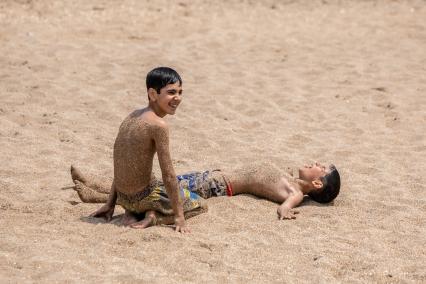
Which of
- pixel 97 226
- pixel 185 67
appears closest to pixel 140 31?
pixel 185 67

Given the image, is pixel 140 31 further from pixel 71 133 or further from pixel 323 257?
pixel 323 257

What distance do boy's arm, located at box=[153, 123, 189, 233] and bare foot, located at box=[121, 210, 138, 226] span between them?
1.02 ft

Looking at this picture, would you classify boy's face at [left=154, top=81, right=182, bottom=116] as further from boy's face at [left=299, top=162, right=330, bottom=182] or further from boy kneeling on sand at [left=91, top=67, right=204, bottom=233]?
boy's face at [left=299, top=162, right=330, bottom=182]

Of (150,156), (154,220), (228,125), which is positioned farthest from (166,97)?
(228,125)

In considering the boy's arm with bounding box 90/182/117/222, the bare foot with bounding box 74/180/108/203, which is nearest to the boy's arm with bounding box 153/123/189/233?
the boy's arm with bounding box 90/182/117/222

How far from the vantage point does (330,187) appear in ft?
17.1

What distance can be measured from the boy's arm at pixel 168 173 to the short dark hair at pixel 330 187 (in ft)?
4.12

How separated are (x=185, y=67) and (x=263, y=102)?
4.86ft

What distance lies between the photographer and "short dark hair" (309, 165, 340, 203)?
520cm

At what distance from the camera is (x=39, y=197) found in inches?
203

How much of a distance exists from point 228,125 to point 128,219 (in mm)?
2767

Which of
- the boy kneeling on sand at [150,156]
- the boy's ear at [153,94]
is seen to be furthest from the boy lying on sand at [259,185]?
the boy's ear at [153,94]

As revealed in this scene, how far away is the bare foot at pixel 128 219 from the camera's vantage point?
15.1ft

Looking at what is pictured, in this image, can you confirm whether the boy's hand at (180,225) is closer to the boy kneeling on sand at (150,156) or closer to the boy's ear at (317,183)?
the boy kneeling on sand at (150,156)
